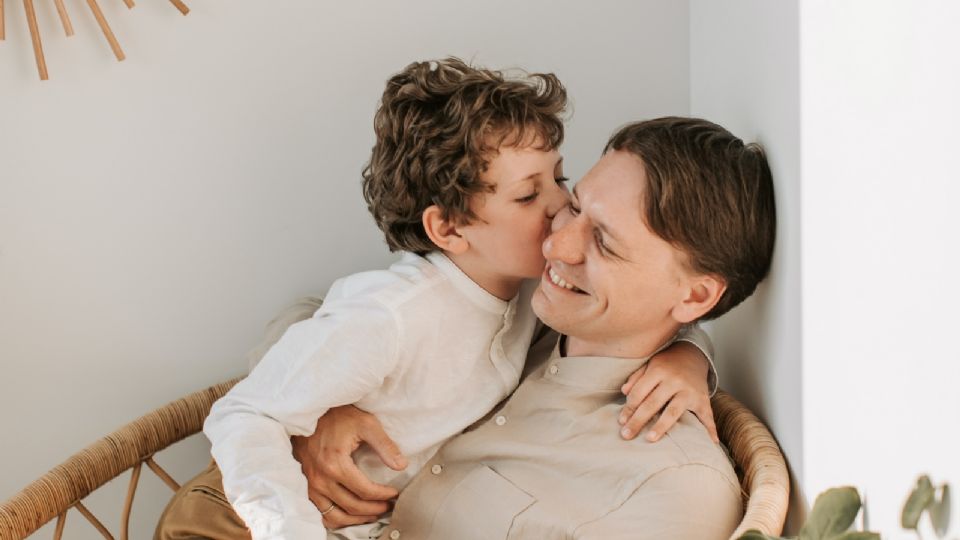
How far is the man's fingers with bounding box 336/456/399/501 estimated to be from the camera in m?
1.58

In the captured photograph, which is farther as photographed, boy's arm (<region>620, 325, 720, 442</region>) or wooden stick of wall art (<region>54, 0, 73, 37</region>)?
wooden stick of wall art (<region>54, 0, 73, 37</region>)

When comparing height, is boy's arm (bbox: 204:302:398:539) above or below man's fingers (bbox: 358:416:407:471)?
above

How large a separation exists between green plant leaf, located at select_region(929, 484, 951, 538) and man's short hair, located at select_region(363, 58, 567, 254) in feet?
2.75

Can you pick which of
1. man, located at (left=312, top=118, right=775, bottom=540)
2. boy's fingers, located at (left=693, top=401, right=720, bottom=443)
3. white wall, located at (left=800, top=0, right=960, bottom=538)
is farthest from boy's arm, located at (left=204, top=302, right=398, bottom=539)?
white wall, located at (left=800, top=0, right=960, bottom=538)

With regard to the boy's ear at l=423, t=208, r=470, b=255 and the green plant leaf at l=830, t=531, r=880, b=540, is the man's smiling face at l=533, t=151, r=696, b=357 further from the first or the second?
the green plant leaf at l=830, t=531, r=880, b=540

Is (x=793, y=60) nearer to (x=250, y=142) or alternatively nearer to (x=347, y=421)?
(x=347, y=421)

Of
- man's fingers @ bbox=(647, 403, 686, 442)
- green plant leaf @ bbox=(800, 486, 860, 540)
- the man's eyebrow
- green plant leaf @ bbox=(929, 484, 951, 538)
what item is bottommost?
man's fingers @ bbox=(647, 403, 686, 442)

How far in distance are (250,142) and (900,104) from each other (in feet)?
4.40

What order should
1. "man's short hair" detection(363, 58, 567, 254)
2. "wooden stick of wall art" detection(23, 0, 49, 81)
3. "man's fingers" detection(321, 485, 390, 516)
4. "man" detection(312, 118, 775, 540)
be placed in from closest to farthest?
"man" detection(312, 118, 775, 540) < "man's short hair" detection(363, 58, 567, 254) < "man's fingers" detection(321, 485, 390, 516) < "wooden stick of wall art" detection(23, 0, 49, 81)

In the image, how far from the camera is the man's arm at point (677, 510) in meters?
1.32

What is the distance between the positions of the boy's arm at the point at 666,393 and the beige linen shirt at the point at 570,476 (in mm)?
16

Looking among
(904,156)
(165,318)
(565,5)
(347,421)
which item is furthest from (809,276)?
(165,318)

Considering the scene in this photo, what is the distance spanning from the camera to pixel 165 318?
199cm

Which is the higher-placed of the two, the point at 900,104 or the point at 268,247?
the point at 900,104
